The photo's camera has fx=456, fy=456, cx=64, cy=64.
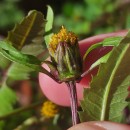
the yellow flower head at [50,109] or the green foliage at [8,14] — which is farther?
the green foliage at [8,14]

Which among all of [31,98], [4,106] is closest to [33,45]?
[4,106]

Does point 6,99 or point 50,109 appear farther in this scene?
point 6,99

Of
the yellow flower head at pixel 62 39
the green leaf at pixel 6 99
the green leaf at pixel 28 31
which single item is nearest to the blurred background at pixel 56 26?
the green leaf at pixel 6 99

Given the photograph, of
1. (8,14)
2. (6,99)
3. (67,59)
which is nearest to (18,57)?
(67,59)

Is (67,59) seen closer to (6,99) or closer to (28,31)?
(28,31)

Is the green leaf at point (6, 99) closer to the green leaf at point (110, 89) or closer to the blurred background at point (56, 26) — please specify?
the blurred background at point (56, 26)

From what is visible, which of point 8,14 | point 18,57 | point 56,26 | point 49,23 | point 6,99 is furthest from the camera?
point 8,14

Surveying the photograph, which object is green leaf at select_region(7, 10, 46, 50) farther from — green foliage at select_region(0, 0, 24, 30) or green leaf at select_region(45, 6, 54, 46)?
green foliage at select_region(0, 0, 24, 30)

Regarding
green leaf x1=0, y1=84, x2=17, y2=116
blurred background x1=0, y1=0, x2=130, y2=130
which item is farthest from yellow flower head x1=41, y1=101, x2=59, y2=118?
green leaf x1=0, y1=84, x2=17, y2=116
